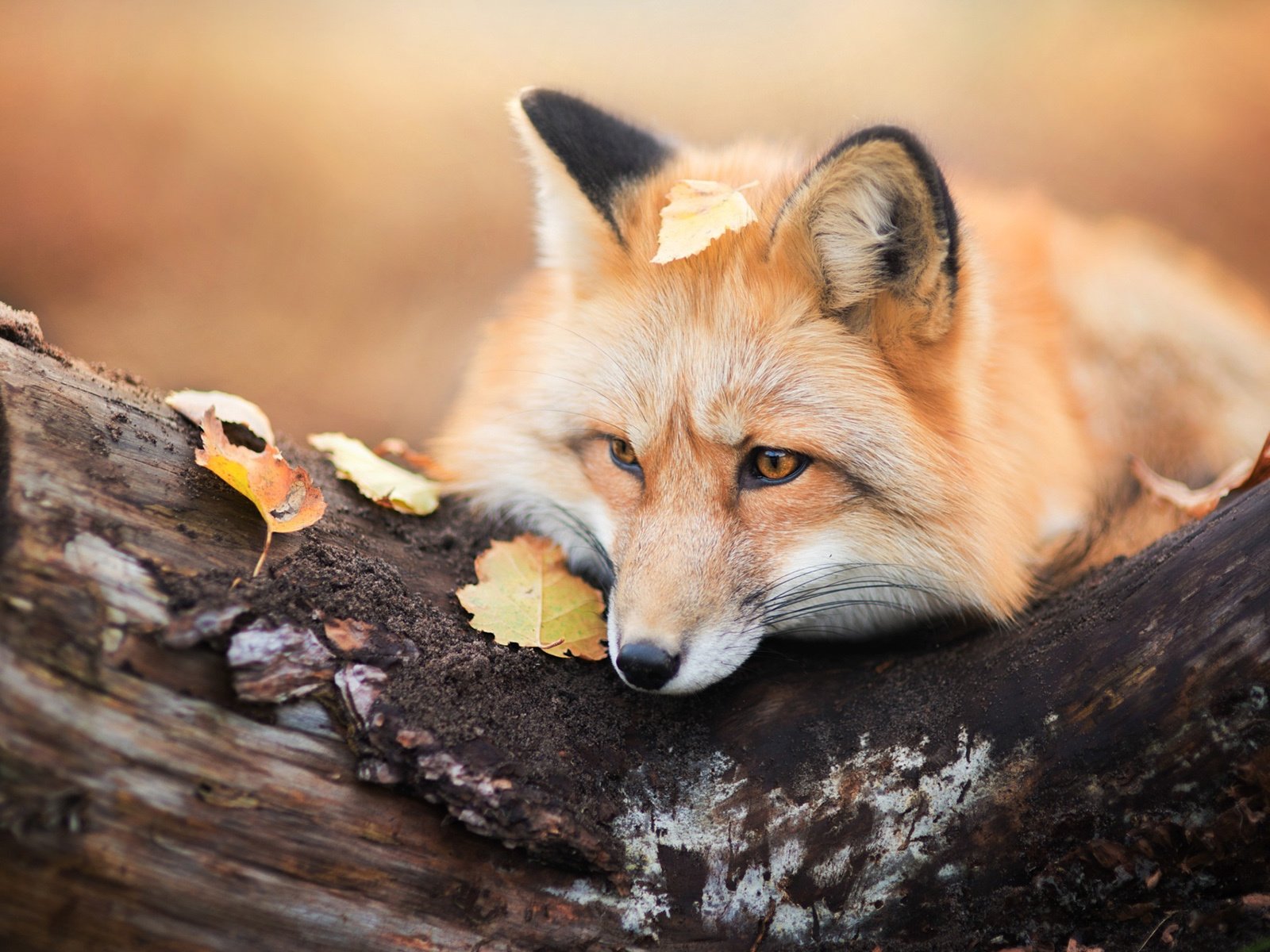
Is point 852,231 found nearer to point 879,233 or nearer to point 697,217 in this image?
point 879,233

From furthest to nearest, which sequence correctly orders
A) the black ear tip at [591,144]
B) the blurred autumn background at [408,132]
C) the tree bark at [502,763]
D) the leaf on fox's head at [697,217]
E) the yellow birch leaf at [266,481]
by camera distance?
the blurred autumn background at [408,132]
the black ear tip at [591,144]
the leaf on fox's head at [697,217]
the yellow birch leaf at [266,481]
the tree bark at [502,763]

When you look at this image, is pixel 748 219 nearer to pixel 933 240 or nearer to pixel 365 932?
pixel 933 240

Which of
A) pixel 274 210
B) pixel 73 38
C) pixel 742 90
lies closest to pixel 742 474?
pixel 274 210

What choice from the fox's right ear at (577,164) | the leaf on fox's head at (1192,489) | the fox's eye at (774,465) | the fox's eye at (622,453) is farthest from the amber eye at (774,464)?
the leaf on fox's head at (1192,489)

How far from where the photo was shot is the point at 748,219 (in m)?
2.56

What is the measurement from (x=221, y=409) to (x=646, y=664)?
1.50 metres

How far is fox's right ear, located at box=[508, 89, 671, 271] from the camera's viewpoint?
2803mm

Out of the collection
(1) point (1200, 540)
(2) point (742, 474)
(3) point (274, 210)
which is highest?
(1) point (1200, 540)

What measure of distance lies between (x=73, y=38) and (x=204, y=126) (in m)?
1.22

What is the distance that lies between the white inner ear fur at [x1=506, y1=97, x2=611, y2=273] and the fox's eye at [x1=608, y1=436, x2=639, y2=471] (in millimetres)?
696

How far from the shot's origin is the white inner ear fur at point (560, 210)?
2844 mm

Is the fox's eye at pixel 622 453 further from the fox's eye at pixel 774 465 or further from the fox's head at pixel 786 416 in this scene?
the fox's eye at pixel 774 465

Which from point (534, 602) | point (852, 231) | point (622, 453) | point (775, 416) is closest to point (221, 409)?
point (534, 602)

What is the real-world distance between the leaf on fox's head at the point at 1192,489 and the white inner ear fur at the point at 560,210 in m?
2.12
